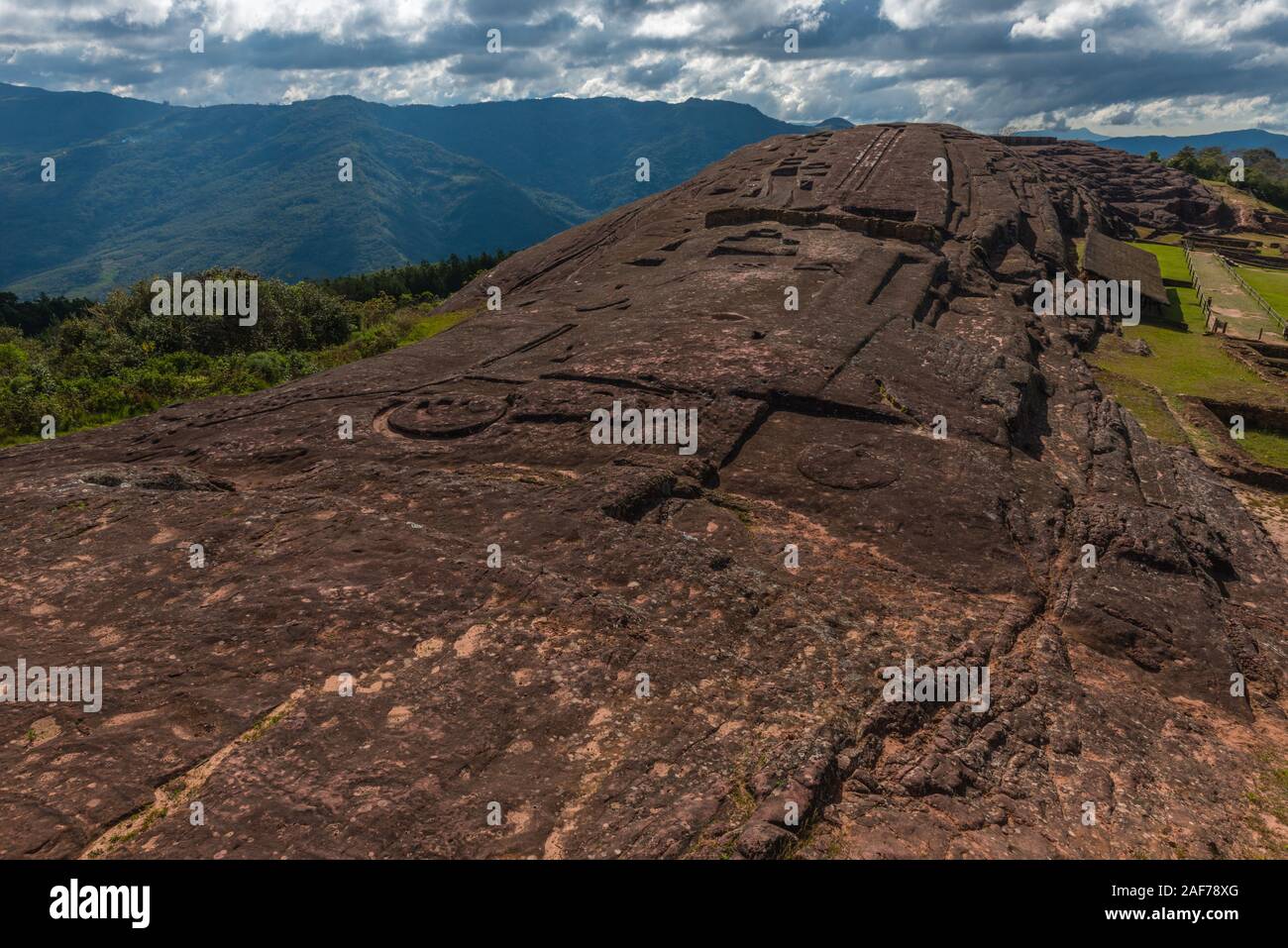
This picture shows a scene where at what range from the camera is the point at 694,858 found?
7.75 m

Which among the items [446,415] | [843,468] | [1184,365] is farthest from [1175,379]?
[446,415]

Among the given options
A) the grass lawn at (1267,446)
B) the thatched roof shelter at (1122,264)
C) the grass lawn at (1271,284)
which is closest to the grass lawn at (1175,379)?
the grass lawn at (1267,446)

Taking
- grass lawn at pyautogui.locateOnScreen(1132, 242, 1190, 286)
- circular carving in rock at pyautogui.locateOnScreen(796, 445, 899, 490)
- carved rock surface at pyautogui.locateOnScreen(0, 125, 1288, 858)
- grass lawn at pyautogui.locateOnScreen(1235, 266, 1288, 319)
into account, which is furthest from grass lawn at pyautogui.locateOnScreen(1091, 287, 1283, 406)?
circular carving in rock at pyautogui.locateOnScreen(796, 445, 899, 490)

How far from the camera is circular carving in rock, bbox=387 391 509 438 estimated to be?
18.9m

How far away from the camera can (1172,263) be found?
67.8 m

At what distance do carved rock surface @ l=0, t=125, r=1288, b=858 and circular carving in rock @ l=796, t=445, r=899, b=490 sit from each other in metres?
0.08

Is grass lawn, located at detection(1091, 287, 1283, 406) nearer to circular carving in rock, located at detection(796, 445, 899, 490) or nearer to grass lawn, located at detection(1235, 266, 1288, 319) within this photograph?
grass lawn, located at detection(1235, 266, 1288, 319)

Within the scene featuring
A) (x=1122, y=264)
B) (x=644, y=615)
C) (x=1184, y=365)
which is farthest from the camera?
(x=1122, y=264)

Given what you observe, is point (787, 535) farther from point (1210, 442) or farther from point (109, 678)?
point (1210, 442)

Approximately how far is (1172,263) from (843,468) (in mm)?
69123

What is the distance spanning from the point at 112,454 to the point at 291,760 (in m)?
14.5

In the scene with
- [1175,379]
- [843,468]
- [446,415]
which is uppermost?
[1175,379]

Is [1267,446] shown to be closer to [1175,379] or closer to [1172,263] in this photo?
[1175,379]

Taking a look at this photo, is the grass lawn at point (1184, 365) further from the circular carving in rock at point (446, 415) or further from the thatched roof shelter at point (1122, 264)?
the circular carving in rock at point (446, 415)
